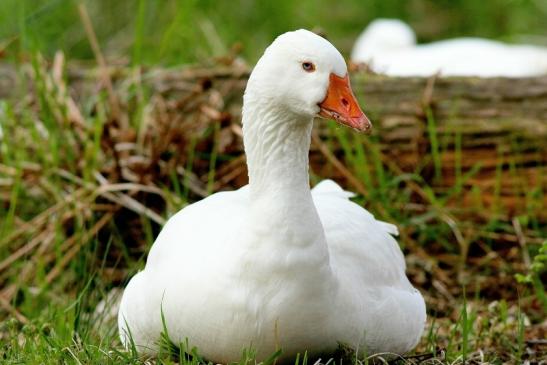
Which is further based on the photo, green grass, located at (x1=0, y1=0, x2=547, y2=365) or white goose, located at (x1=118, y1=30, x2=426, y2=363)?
green grass, located at (x1=0, y1=0, x2=547, y2=365)

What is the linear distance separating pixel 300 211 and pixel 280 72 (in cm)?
47

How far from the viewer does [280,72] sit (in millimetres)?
3416

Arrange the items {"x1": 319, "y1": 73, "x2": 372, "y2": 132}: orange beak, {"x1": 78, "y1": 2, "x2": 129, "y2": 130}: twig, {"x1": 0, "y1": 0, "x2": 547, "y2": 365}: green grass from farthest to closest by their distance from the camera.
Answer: {"x1": 78, "y1": 2, "x2": 129, "y2": 130}: twig
{"x1": 0, "y1": 0, "x2": 547, "y2": 365}: green grass
{"x1": 319, "y1": 73, "x2": 372, "y2": 132}: orange beak

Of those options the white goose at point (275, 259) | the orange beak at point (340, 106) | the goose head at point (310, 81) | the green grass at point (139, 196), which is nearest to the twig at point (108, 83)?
the green grass at point (139, 196)

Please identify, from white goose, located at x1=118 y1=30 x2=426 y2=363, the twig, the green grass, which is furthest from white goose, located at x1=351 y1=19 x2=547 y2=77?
white goose, located at x1=118 y1=30 x2=426 y2=363

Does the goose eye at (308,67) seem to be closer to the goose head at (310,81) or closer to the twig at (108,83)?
the goose head at (310,81)

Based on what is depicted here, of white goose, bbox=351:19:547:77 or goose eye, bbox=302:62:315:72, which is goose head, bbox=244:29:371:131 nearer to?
goose eye, bbox=302:62:315:72

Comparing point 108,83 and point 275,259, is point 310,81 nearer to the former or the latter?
point 275,259

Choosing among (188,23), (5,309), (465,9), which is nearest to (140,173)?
(5,309)

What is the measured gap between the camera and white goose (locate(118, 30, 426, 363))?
3.38m

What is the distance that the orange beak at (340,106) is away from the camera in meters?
3.34

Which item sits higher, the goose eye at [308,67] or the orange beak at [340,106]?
the goose eye at [308,67]

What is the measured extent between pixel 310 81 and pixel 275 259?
60cm

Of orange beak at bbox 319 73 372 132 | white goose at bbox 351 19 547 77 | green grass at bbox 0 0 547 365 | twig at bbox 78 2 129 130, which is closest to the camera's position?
orange beak at bbox 319 73 372 132
